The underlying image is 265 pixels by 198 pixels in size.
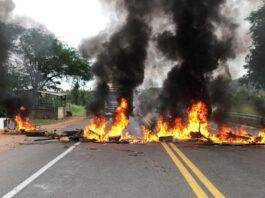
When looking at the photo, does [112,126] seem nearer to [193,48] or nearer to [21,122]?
[193,48]

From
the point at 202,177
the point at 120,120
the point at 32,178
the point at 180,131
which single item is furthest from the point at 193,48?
the point at 32,178

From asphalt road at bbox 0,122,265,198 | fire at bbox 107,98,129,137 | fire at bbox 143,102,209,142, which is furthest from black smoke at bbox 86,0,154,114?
asphalt road at bbox 0,122,265,198

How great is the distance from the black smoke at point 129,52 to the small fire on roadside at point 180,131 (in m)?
0.92

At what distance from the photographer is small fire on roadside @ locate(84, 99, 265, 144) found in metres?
17.0

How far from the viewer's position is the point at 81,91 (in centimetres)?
6134

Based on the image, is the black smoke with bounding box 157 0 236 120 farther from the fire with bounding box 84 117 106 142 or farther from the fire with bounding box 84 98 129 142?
the fire with bounding box 84 117 106 142

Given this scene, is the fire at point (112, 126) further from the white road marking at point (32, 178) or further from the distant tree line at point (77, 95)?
the distant tree line at point (77, 95)

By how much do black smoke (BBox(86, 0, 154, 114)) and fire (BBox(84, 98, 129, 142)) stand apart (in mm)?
450

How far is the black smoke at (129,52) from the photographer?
64.6ft

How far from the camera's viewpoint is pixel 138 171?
9758mm

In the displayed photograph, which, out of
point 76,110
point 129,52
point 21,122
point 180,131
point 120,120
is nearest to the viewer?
point 180,131

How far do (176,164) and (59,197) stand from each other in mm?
4341

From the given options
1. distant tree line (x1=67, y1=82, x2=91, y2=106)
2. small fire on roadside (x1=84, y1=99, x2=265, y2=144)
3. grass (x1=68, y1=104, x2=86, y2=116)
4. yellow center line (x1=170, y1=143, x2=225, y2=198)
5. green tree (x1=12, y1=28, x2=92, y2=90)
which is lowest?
yellow center line (x1=170, y1=143, x2=225, y2=198)

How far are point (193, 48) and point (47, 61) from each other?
40291 millimetres
